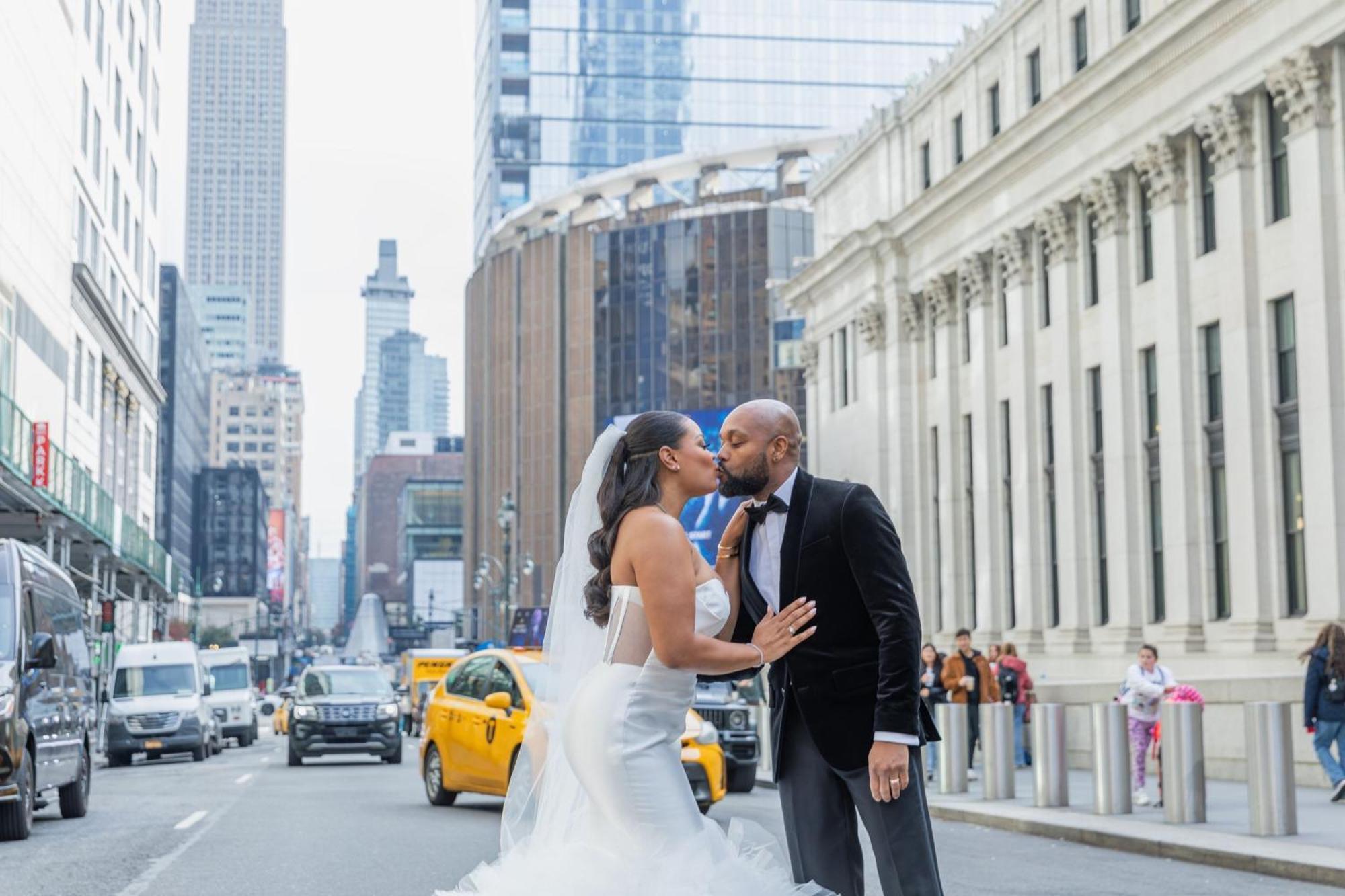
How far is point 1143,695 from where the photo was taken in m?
20.1

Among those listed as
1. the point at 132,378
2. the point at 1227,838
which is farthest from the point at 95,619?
the point at 1227,838

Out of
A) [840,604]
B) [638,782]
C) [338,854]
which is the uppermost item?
[840,604]

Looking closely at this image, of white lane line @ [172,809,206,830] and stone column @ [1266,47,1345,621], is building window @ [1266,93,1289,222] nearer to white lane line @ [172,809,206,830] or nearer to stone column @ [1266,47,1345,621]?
stone column @ [1266,47,1345,621]

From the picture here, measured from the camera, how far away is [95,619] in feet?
168

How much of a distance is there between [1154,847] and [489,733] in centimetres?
626

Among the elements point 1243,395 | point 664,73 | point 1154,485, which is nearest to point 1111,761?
point 1243,395

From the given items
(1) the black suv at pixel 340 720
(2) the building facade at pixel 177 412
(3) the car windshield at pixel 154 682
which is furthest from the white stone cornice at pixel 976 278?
(2) the building facade at pixel 177 412

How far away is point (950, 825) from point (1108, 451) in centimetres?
1882

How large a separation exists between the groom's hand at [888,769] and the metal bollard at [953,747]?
1541 cm

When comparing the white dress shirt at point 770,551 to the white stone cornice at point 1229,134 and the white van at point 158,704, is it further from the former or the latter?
the white van at point 158,704

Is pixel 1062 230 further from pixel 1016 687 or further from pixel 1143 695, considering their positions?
pixel 1143 695

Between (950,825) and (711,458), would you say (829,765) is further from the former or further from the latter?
(950,825)

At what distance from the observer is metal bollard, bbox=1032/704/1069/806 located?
59.8ft

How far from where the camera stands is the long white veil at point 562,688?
5.63m
